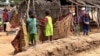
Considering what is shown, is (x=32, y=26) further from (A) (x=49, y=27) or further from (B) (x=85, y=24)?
(B) (x=85, y=24)

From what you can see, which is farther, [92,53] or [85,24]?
[85,24]

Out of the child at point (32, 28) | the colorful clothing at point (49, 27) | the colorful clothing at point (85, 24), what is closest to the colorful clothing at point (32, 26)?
the child at point (32, 28)

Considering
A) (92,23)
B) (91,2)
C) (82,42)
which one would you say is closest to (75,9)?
(92,23)

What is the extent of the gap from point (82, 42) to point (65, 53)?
2.75 feet

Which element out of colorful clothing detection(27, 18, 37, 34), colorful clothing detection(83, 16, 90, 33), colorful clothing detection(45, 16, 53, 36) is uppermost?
colorful clothing detection(27, 18, 37, 34)

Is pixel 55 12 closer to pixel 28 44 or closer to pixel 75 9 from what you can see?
pixel 75 9

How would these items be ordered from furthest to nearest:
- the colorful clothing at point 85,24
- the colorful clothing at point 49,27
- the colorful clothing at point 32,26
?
the colorful clothing at point 85,24 → the colorful clothing at point 49,27 → the colorful clothing at point 32,26

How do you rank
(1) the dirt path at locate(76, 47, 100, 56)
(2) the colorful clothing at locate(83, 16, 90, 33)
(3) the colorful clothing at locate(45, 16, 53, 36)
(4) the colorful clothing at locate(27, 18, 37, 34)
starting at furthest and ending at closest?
(2) the colorful clothing at locate(83, 16, 90, 33) → (3) the colorful clothing at locate(45, 16, 53, 36) → (4) the colorful clothing at locate(27, 18, 37, 34) → (1) the dirt path at locate(76, 47, 100, 56)

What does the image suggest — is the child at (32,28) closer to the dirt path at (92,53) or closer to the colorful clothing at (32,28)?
the colorful clothing at (32,28)

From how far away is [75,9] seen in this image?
1716 centimetres

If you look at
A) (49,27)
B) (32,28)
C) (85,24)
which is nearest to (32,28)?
(32,28)

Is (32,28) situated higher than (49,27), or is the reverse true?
(32,28)

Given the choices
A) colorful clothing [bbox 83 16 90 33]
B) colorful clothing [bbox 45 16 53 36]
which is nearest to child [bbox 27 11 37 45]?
colorful clothing [bbox 45 16 53 36]

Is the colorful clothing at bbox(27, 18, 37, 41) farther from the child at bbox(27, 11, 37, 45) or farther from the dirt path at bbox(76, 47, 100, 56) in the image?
the dirt path at bbox(76, 47, 100, 56)
